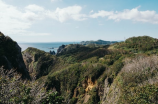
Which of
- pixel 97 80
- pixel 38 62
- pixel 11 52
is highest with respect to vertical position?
pixel 11 52

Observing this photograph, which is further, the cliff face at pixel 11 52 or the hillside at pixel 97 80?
the cliff face at pixel 11 52

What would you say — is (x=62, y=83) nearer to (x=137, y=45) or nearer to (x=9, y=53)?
(x=9, y=53)

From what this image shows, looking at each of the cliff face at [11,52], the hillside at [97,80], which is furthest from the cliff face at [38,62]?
the cliff face at [11,52]

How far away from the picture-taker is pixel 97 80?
33.1 meters

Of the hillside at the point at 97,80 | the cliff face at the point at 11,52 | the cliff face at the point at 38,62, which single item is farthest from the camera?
the cliff face at the point at 38,62

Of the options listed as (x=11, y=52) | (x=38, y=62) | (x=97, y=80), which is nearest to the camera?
(x=11, y=52)

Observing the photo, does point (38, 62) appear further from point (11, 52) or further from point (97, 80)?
point (97, 80)

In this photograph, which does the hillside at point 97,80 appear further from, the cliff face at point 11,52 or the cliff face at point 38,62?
the cliff face at point 11,52

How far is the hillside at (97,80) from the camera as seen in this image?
7.61 meters

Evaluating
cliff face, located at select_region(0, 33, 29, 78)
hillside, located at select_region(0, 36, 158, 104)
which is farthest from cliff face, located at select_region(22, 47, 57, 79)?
cliff face, located at select_region(0, 33, 29, 78)

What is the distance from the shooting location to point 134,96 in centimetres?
891

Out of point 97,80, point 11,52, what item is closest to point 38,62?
point 11,52

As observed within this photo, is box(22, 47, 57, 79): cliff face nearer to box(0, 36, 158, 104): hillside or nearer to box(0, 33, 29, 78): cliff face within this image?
box(0, 36, 158, 104): hillside

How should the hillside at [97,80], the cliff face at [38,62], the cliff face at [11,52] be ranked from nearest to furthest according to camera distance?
the hillside at [97,80], the cliff face at [11,52], the cliff face at [38,62]
